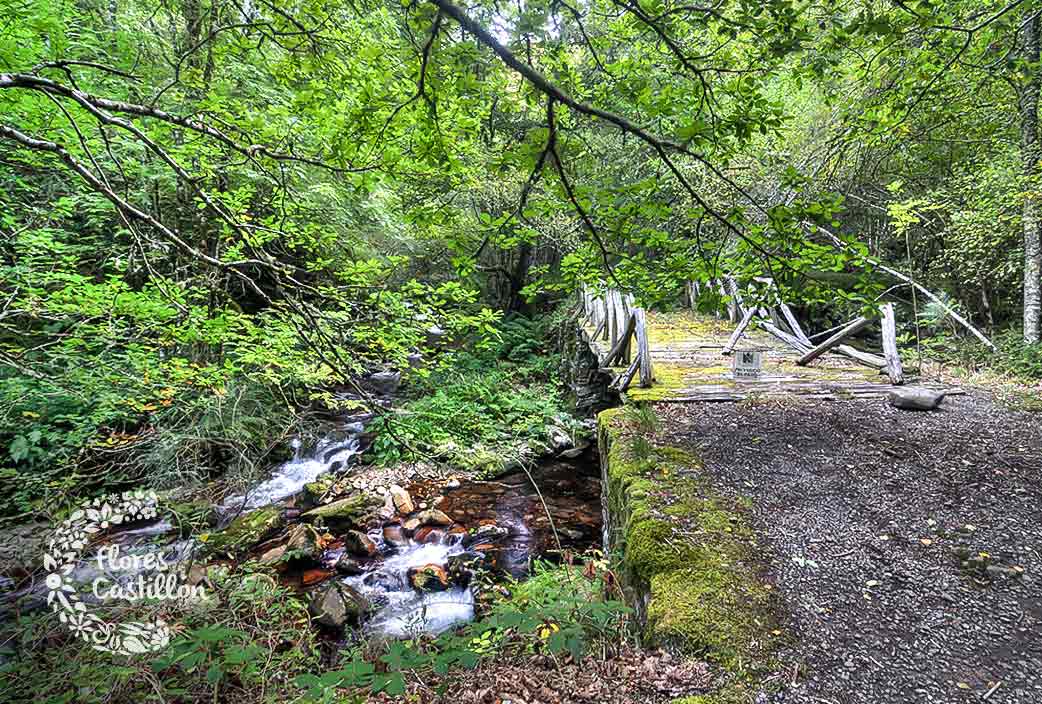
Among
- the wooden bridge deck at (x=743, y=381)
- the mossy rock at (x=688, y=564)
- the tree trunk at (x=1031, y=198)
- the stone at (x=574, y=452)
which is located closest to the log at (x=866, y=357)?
the wooden bridge deck at (x=743, y=381)

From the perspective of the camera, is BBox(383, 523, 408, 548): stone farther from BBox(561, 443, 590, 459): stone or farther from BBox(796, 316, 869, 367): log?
BBox(796, 316, 869, 367): log

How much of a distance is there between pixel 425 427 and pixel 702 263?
2.62 metres

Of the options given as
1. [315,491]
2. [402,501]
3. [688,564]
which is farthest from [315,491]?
[688,564]

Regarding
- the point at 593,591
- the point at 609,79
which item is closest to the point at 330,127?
the point at 609,79

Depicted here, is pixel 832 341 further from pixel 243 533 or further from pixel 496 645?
pixel 243 533

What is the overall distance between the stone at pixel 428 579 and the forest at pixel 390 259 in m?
0.03

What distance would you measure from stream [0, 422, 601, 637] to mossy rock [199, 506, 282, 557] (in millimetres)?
113

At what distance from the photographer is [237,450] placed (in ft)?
17.5

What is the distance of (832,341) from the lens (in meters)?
6.01

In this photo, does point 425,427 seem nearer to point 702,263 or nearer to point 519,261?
point 702,263

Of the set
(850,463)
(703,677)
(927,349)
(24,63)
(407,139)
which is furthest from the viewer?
(927,349)

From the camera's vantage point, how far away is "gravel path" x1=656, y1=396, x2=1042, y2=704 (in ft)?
5.70

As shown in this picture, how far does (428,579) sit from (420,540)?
82 centimetres

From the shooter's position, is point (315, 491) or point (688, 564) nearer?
point (688, 564)
